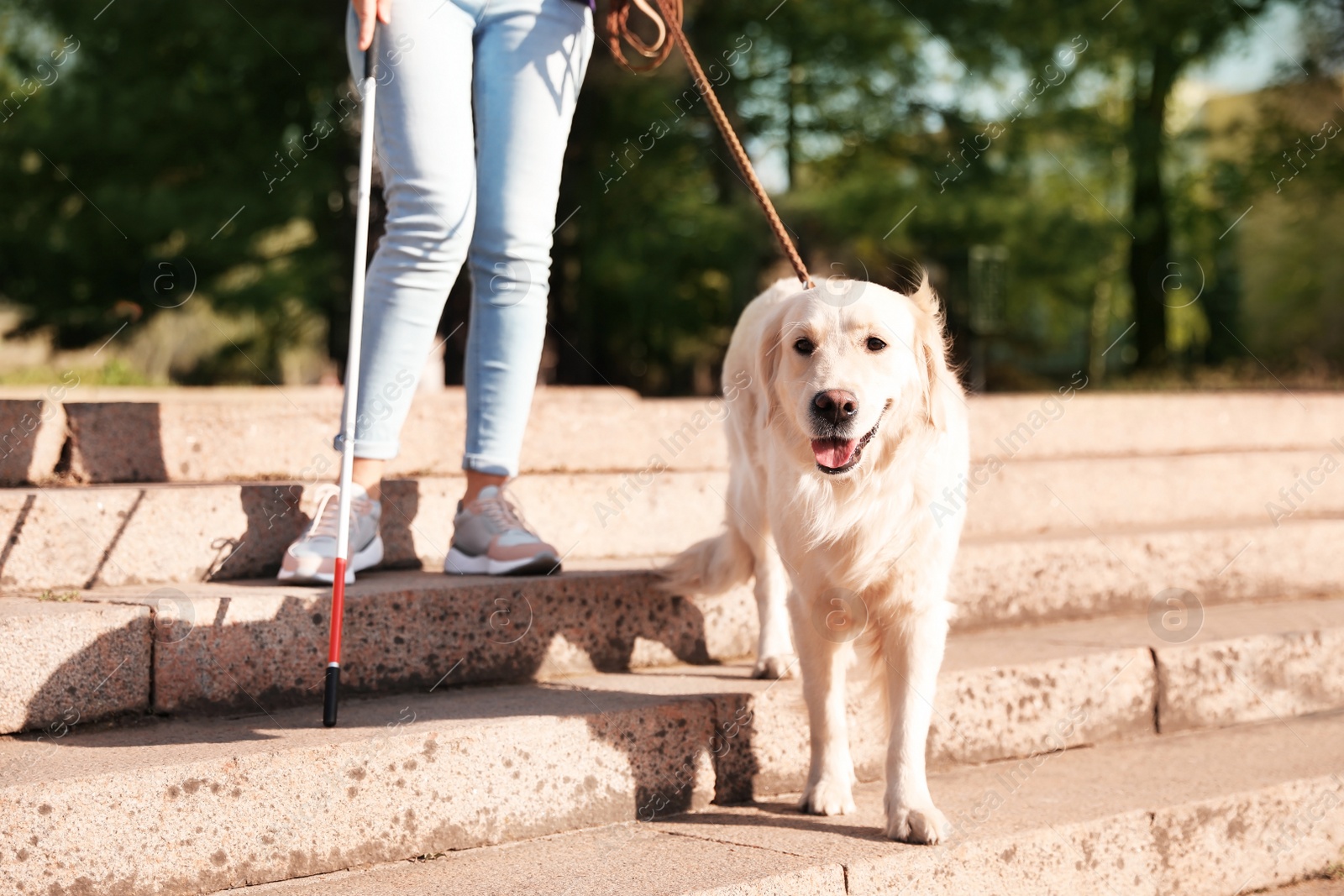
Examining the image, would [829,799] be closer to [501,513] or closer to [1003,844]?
[1003,844]

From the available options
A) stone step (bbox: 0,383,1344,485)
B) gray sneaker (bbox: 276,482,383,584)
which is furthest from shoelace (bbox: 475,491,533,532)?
stone step (bbox: 0,383,1344,485)

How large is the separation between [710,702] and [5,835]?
1446 millimetres

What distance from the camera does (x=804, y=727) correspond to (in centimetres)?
298

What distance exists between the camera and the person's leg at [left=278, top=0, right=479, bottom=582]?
2.90 metres

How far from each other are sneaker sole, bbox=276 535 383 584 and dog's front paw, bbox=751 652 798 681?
1.03 metres

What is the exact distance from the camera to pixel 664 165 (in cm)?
1347

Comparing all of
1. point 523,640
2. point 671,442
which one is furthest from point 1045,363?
point 523,640

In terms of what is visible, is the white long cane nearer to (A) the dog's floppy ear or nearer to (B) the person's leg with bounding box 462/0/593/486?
(B) the person's leg with bounding box 462/0/593/486

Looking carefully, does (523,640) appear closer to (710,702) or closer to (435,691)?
(435,691)

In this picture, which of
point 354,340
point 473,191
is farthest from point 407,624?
point 473,191

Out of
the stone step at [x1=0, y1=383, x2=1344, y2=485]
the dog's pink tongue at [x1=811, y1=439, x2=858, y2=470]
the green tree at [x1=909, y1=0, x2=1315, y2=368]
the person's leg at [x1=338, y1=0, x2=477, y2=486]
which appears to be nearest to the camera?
the dog's pink tongue at [x1=811, y1=439, x2=858, y2=470]

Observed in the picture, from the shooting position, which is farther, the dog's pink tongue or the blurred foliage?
the blurred foliage

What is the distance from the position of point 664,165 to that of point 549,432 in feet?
31.5

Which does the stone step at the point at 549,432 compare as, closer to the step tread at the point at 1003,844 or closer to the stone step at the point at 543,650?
the stone step at the point at 543,650
